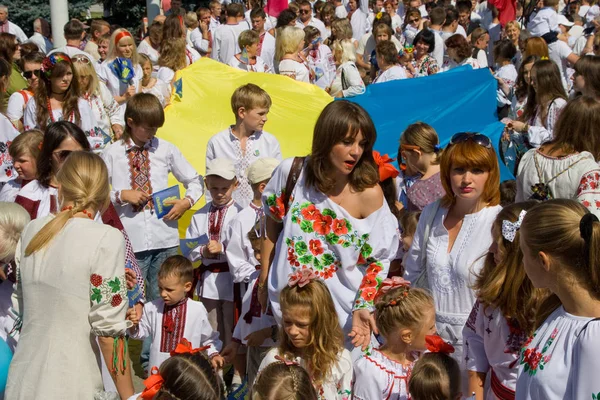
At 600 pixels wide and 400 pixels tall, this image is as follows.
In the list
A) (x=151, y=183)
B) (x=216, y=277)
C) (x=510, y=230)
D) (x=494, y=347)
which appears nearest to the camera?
(x=510, y=230)

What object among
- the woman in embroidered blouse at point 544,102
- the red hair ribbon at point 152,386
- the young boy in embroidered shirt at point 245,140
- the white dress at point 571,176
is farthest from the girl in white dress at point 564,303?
the woman in embroidered blouse at point 544,102

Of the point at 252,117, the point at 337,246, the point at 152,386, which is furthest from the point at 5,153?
the point at 152,386

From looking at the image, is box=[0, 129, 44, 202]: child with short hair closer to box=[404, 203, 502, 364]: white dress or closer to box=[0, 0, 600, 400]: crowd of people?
box=[0, 0, 600, 400]: crowd of people

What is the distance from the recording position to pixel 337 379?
4215 mm

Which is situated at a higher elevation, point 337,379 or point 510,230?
point 510,230

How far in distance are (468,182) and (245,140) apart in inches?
121

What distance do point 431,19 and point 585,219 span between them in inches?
458

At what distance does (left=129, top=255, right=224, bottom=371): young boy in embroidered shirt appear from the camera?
5578mm

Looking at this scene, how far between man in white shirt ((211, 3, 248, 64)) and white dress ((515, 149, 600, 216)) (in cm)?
847

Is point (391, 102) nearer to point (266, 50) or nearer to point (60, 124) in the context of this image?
point (266, 50)

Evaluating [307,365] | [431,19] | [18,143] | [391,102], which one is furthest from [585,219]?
[431,19]

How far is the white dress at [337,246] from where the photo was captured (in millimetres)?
4301

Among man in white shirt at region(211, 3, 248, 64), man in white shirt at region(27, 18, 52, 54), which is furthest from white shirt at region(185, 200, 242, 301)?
man in white shirt at region(27, 18, 52, 54)

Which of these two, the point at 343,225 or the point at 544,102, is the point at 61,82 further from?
the point at 544,102
